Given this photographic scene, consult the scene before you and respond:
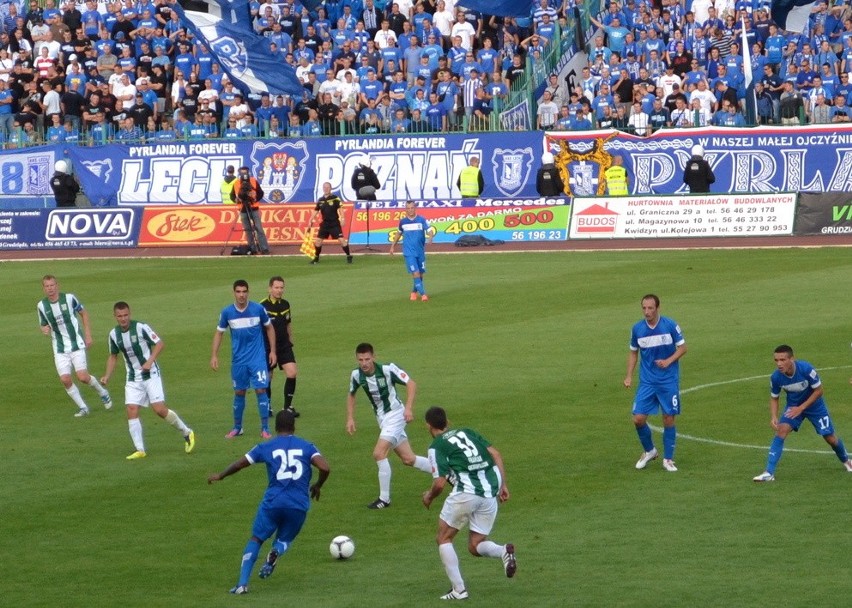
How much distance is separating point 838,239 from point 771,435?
20713mm

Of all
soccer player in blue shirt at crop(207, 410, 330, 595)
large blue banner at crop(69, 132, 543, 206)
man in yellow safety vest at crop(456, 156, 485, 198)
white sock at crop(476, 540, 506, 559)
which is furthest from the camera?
large blue banner at crop(69, 132, 543, 206)

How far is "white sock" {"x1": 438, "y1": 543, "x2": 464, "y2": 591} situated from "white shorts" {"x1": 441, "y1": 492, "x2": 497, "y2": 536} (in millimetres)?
226

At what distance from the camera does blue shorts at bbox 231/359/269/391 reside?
2027 centimetres

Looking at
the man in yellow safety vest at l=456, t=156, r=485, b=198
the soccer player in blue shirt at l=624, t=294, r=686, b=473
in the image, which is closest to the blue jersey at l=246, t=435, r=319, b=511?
the soccer player in blue shirt at l=624, t=294, r=686, b=473

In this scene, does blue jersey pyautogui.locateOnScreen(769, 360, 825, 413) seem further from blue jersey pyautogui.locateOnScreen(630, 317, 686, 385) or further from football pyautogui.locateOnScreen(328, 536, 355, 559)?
football pyautogui.locateOnScreen(328, 536, 355, 559)

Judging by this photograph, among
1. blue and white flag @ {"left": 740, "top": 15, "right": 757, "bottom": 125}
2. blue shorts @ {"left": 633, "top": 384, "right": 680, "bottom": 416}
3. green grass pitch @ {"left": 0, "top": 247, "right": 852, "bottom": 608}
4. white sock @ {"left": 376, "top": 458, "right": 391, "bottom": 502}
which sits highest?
blue and white flag @ {"left": 740, "top": 15, "right": 757, "bottom": 125}

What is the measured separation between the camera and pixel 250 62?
161 ft

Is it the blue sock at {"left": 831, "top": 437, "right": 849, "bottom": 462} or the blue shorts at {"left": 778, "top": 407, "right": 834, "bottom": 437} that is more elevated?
the blue shorts at {"left": 778, "top": 407, "right": 834, "bottom": 437}

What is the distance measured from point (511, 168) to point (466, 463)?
107 ft

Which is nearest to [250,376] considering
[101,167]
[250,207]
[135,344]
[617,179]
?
[135,344]

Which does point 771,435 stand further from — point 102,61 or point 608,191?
point 102,61

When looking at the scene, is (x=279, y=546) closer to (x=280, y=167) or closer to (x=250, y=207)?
(x=250, y=207)

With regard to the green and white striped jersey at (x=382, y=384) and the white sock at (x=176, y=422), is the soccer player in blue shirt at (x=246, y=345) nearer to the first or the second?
the white sock at (x=176, y=422)

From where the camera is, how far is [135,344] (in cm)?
1938
